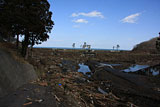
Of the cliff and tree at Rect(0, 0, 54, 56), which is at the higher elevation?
tree at Rect(0, 0, 54, 56)

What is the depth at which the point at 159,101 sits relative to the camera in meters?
6.42

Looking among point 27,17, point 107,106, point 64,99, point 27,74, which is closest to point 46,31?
point 27,17

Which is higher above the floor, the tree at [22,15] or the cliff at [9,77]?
the tree at [22,15]

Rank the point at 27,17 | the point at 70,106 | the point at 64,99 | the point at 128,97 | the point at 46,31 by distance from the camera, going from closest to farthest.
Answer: the point at 70,106, the point at 64,99, the point at 128,97, the point at 27,17, the point at 46,31

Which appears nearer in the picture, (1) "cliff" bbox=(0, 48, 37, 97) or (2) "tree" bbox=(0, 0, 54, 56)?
(1) "cliff" bbox=(0, 48, 37, 97)

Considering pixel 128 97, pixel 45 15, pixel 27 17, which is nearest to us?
pixel 128 97

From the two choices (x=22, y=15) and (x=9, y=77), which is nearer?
(x=9, y=77)

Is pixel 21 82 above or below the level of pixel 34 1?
below

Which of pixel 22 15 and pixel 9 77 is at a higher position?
pixel 22 15

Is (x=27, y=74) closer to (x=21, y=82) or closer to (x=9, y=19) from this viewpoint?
(x=21, y=82)

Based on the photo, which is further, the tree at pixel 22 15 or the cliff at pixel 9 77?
the tree at pixel 22 15

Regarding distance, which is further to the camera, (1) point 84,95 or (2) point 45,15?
(2) point 45,15

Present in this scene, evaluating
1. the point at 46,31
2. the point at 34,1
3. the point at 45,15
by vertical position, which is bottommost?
the point at 46,31

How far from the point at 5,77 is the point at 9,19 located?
5141 mm
